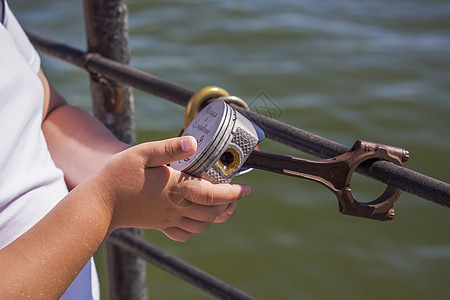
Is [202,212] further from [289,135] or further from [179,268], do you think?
[179,268]

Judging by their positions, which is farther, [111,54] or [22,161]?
[111,54]

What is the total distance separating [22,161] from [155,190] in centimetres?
18

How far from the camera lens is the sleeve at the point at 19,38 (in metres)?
0.78

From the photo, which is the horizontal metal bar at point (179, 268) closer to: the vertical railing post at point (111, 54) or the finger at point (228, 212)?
the vertical railing post at point (111, 54)

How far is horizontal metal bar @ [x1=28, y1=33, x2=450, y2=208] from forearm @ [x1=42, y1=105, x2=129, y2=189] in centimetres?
10

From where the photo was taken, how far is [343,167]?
602mm

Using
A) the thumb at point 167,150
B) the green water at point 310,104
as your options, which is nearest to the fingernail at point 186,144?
the thumb at point 167,150

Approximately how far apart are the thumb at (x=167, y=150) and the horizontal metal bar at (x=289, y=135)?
0.16 meters

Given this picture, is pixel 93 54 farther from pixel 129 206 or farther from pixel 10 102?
pixel 129 206

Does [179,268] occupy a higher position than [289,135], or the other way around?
[289,135]

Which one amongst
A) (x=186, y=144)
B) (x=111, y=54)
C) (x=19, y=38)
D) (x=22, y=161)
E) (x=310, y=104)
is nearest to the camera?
(x=186, y=144)

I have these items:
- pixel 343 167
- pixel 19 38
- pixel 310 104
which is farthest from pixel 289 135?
pixel 310 104

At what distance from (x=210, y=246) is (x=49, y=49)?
1.66 m

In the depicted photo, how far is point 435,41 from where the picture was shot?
3824 mm
